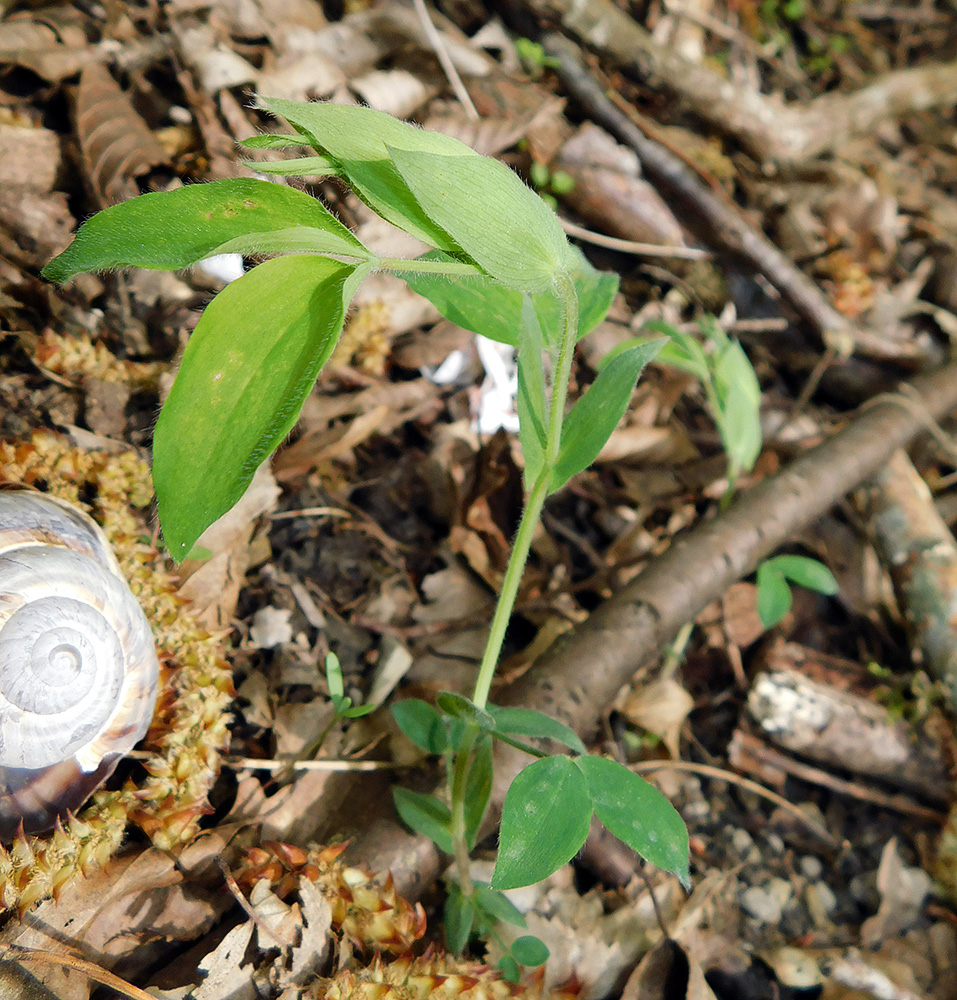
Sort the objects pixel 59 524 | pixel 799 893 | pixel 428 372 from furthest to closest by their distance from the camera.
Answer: pixel 428 372
pixel 799 893
pixel 59 524

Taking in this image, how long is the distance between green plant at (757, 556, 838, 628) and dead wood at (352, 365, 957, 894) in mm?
42

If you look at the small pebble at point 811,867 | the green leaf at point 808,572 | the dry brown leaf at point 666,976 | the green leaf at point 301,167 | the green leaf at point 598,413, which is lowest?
the small pebble at point 811,867

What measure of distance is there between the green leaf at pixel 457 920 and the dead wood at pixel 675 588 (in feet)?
0.20

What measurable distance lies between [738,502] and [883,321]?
1.33 metres

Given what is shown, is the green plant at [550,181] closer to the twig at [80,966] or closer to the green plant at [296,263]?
the green plant at [296,263]

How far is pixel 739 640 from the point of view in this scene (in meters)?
1.84

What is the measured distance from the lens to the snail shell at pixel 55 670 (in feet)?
3.07

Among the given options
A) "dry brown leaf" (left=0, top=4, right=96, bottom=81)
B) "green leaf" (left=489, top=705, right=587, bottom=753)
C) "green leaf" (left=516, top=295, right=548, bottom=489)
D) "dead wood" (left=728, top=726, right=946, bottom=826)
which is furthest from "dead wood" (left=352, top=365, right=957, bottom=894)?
"dry brown leaf" (left=0, top=4, right=96, bottom=81)

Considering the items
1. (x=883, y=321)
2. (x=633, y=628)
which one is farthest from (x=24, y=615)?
(x=883, y=321)

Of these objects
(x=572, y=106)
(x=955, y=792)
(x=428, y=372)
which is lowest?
(x=955, y=792)

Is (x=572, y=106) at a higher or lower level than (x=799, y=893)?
higher

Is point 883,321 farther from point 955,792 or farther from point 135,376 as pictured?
point 135,376

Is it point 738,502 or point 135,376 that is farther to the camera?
point 738,502

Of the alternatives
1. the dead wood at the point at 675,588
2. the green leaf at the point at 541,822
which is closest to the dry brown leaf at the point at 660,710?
the dead wood at the point at 675,588
